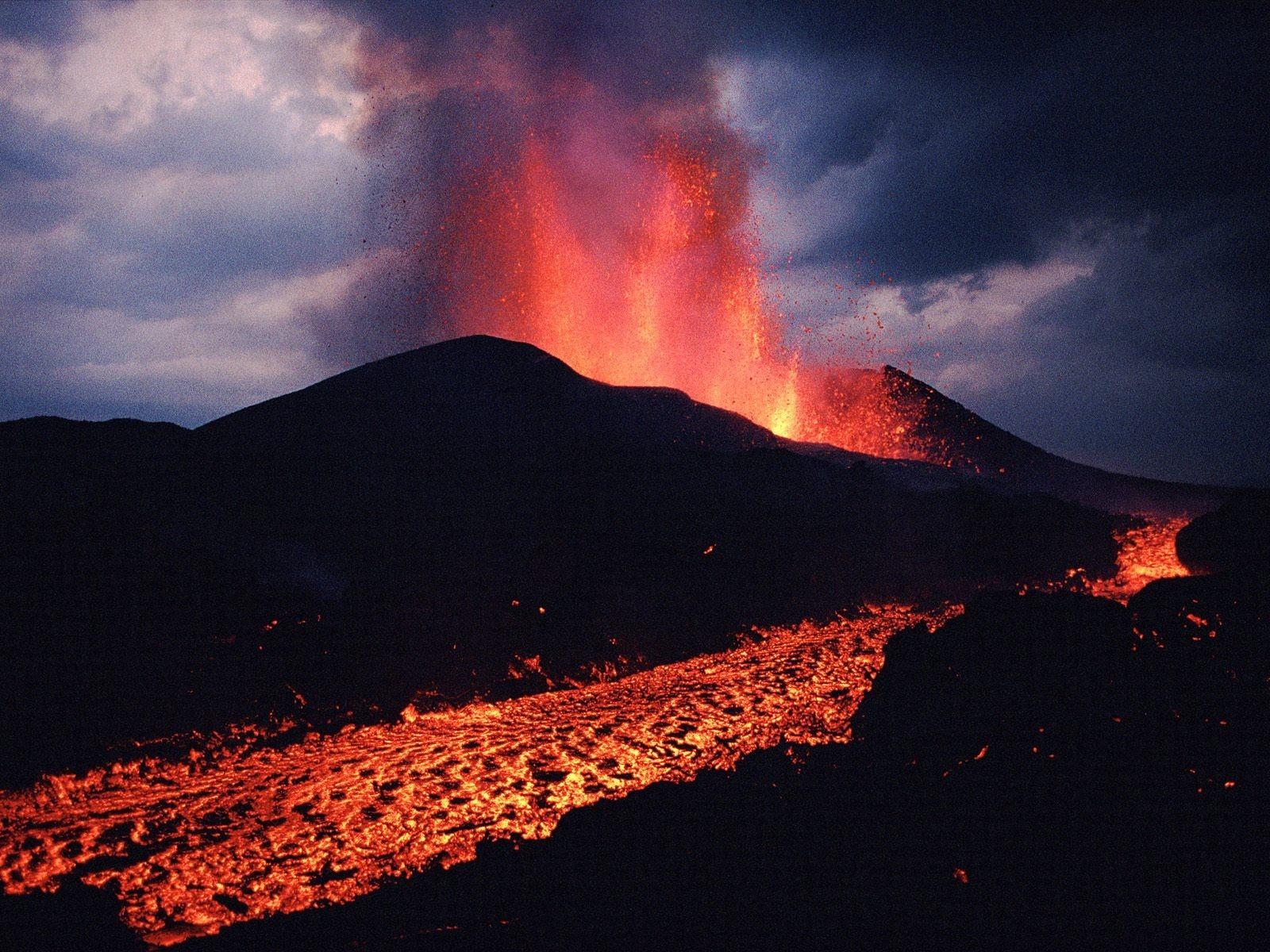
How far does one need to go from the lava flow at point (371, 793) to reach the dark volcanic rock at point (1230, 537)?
20.6 feet

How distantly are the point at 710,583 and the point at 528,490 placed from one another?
304 cm

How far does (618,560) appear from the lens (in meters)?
9.38

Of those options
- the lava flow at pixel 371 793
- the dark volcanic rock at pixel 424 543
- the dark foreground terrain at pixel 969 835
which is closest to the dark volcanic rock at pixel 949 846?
the dark foreground terrain at pixel 969 835

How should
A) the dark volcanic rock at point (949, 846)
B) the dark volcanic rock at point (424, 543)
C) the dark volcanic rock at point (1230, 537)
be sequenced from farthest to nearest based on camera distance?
the dark volcanic rock at point (1230, 537) < the dark volcanic rock at point (424, 543) < the dark volcanic rock at point (949, 846)

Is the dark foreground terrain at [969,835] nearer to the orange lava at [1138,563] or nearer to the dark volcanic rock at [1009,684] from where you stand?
the dark volcanic rock at [1009,684]

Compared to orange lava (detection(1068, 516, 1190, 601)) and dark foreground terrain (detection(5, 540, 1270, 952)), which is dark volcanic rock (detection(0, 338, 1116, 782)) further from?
dark foreground terrain (detection(5, 540, 1270, 952))

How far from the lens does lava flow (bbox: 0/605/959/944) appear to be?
12.5 ft

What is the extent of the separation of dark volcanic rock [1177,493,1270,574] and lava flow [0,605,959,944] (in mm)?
6265

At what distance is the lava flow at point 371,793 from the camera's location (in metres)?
3.80

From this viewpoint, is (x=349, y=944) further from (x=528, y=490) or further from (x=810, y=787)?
(x=528, y=490)

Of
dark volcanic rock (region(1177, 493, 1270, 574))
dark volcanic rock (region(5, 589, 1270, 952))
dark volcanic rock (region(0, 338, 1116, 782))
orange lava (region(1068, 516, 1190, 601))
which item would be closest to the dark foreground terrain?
dark volcanic rock (region(5, 589, 1270, 952))

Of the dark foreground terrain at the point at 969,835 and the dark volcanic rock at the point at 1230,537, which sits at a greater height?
the dark volcanic rock at the point at 1230,537

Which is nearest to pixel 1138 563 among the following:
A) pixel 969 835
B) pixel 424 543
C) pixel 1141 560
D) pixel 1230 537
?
pixel 1141 560

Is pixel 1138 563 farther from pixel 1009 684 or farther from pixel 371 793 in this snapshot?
pixel 371 793
